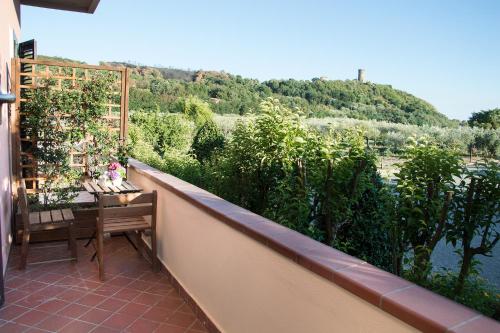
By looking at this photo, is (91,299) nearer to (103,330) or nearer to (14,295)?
(103,330)

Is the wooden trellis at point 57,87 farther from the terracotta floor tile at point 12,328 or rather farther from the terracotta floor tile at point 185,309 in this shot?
the terracotta floor tile at point 185,309

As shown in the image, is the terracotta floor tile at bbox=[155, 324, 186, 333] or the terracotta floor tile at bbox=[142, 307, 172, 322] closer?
the terracotta floor tile at bbox=[155, 324, 186, 333]

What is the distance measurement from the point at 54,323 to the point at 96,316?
0.29 meters

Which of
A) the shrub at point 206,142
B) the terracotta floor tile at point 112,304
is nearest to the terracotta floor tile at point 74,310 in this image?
the terracotta floor tile at point 112,304

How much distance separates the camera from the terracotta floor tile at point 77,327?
9.58 ft

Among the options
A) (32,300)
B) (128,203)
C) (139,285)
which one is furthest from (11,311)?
(128,203)

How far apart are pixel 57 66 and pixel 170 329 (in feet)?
13.2

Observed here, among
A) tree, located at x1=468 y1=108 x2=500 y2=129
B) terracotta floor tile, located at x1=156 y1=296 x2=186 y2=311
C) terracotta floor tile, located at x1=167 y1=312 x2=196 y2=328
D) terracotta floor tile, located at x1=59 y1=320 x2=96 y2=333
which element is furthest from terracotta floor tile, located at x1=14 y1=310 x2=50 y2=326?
tree, located at x1=468 y1=108 x2=500 y2=129

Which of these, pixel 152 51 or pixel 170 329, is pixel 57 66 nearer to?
pixel 170 329

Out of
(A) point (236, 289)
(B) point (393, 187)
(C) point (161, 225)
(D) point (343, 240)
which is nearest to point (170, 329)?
(A) point (236, 289)

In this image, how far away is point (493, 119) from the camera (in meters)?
19.0

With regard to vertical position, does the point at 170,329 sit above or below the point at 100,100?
below

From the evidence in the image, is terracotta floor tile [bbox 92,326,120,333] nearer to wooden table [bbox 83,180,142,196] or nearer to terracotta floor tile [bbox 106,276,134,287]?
terracotta floor tile [bbox 106,276,134,287]

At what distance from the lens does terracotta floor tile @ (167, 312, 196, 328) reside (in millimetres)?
3057
